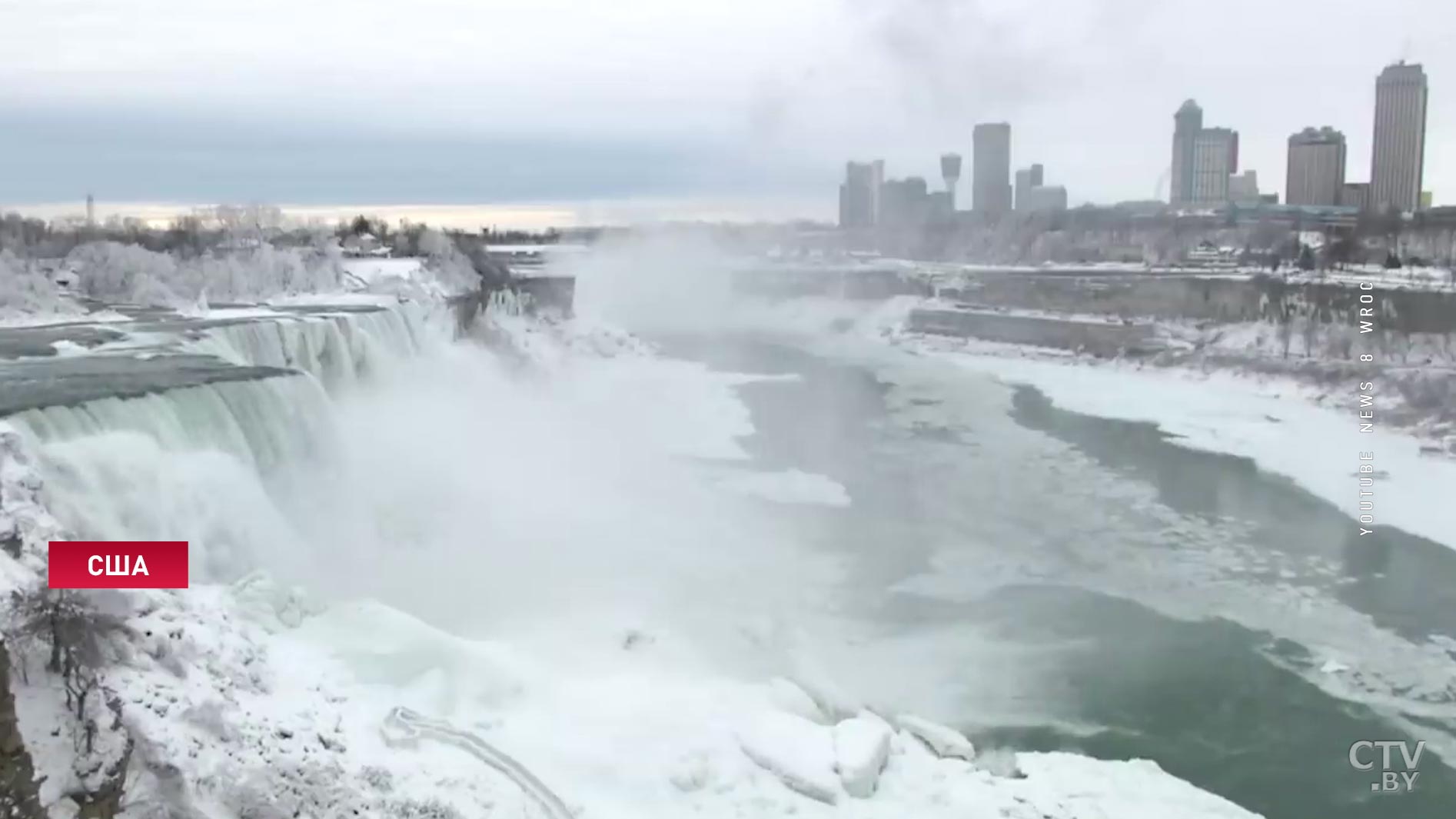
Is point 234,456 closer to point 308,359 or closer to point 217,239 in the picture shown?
point 308,359

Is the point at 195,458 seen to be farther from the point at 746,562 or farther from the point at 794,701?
the point at 794,701

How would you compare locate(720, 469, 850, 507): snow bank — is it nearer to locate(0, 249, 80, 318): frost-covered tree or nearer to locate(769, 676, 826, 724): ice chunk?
locate(769, 676, 826, 724): ice chunk

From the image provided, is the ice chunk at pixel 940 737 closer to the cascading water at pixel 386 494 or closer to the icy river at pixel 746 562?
the icy river at pixel 746 562

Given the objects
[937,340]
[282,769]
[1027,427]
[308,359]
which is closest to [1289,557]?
[1027,427]

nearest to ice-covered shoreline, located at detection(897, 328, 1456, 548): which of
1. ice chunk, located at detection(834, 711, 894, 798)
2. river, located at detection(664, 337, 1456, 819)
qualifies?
river, located at detection(664, 337, 1456, 819)
